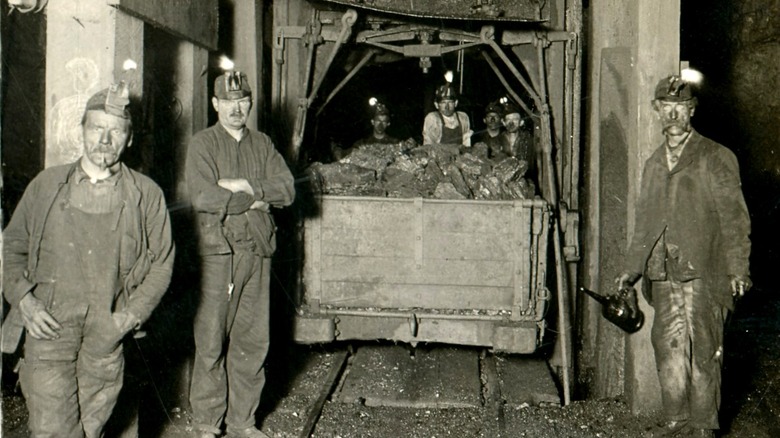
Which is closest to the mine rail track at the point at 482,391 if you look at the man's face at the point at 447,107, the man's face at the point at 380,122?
the man's face at the point at 380,122

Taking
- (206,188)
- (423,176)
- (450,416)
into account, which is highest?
(423,176)

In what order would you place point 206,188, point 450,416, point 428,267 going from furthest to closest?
point 428,267
point 450,416
point 206,188

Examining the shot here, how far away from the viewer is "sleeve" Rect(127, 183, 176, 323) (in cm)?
366

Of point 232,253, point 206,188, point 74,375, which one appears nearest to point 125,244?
point 74,375

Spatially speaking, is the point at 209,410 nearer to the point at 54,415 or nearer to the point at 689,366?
the point at 54,415

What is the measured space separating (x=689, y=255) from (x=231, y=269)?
9.52 ft

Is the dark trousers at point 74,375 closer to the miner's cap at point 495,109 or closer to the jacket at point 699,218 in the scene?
the jacket at point 699,218

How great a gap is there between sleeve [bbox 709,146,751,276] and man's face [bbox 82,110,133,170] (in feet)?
11.4

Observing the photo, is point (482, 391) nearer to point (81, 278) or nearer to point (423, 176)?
point (423, 176)

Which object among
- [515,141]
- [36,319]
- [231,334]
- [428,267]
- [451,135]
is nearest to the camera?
[36,319]

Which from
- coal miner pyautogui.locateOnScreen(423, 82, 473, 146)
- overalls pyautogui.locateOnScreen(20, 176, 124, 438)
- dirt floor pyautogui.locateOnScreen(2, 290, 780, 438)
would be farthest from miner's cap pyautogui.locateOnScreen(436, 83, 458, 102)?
Answer: overalls pyautogui.locateOnScreen(20, 176, 124, 438)

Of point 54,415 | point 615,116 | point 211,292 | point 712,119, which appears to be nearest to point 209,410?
point 211,292

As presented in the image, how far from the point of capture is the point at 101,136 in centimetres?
351

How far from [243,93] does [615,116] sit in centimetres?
308
